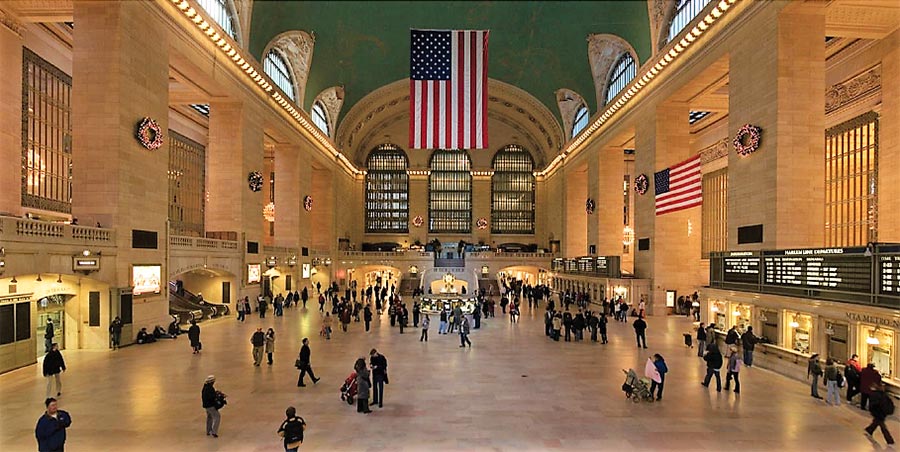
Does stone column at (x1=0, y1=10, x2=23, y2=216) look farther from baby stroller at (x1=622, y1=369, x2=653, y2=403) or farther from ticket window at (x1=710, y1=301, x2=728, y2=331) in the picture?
ticket window at (x1=710, y1=301, x2=728, y2=331)

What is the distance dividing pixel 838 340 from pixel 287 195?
30.5 meters

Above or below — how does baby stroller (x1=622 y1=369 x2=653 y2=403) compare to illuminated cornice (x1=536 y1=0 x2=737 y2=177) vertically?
below

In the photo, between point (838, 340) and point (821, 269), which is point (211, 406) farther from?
point (821, 269)

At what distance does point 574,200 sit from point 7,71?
36302 millimetres

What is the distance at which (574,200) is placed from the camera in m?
43.2

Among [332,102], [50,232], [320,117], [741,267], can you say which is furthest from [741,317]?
[332,102]

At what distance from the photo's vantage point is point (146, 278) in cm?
1692

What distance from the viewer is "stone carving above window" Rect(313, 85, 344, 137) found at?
40219 millimetres

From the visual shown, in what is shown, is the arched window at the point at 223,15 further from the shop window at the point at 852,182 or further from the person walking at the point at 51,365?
the shop window at the point at 852,182

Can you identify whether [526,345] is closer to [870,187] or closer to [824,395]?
[824,395]

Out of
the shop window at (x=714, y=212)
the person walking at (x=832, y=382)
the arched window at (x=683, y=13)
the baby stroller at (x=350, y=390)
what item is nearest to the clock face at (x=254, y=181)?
the baby stroller at (x=350, y=390)

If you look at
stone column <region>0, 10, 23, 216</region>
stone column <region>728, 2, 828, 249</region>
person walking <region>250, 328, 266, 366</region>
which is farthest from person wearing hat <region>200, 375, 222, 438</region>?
stone column <region>728, 2, 828, 249</region>

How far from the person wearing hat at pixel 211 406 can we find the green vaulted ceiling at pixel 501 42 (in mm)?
13618

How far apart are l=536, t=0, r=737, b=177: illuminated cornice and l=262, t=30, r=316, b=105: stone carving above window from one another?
57.9 ft
